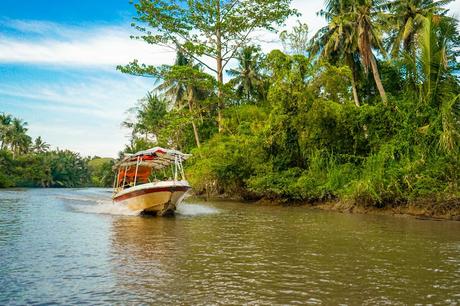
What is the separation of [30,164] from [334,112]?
62.9m

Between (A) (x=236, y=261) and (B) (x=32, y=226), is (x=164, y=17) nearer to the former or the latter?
(B) (x=32, y=226)

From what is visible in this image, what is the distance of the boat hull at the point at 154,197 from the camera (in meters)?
15.6

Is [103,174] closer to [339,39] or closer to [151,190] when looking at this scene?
[339,39]

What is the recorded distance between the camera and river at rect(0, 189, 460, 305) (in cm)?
552

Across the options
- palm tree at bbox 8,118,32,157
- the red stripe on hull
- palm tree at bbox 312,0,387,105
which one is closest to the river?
the red stripe on hull

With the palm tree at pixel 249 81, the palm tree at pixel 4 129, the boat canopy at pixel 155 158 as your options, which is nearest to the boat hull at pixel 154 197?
the boat canopy at pixel 155 158

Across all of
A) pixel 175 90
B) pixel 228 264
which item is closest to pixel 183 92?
pixel 175 90

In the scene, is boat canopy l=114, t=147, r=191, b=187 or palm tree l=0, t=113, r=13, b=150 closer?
boat canopy l=114, t=147, r=191, b=187

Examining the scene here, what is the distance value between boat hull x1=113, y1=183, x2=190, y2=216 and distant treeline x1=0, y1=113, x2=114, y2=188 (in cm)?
4928

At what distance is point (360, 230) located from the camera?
472 inches

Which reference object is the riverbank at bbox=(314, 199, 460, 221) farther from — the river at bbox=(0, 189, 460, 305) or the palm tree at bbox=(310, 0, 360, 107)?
the palm tree at bbox=(310, 0, 360, 107)

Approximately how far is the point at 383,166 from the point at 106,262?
1308 cm

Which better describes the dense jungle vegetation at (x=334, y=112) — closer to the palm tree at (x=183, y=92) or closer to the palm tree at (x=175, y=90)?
the palm tree at (x=183, y=92)

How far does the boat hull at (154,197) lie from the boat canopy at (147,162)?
1.81 feet
